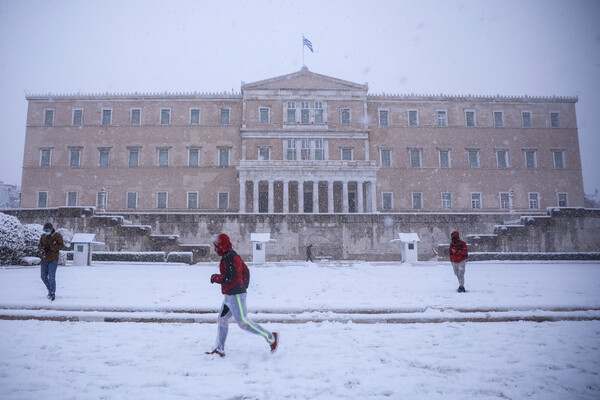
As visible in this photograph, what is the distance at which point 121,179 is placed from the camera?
1475 inches

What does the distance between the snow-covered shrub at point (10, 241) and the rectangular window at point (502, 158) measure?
39.0 metres

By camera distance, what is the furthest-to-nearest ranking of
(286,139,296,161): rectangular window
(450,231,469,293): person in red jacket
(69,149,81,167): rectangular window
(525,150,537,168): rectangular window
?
(525,150,537,168): rectangular window → (69,149,81,167): rectangular window → (286,139,296,161): rectangular window → (450,231,469,293): person in red jacket

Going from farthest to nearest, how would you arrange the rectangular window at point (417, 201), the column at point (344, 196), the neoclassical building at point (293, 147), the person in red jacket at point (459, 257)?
the rectangular window at point (417, 201), the neoclassical building at point (293, 147), the column at point (344, 196), the person in red jacket at point (459, 257)

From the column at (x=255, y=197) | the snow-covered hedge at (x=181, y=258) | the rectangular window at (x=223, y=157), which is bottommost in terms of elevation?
the snow-covered hedge at (x=181, y=258)

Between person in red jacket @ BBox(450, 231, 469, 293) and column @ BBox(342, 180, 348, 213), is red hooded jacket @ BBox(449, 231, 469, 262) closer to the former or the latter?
person in red jacket @ BBox(450, 231, 469, 293)

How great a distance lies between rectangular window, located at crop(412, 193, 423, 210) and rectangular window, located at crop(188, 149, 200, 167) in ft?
69.1

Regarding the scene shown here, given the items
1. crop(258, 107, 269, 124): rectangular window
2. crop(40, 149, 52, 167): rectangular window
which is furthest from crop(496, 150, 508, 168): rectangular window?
crop(40, 149, 52, 167): rectangular window

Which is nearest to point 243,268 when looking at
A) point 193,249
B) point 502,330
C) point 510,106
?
point 502,330

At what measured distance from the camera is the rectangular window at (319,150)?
122ft

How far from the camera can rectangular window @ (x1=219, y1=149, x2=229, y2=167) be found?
3778 centimetres

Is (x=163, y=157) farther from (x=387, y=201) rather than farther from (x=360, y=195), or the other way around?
(x=387, y=201)

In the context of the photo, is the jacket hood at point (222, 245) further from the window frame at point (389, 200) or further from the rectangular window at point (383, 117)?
the rectangular window at point (383, 117)

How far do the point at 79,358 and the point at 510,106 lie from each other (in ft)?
145

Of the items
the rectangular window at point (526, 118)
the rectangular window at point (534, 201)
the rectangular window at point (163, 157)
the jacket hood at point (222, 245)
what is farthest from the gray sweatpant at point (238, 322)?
the rectangular window at point (526, 118)
